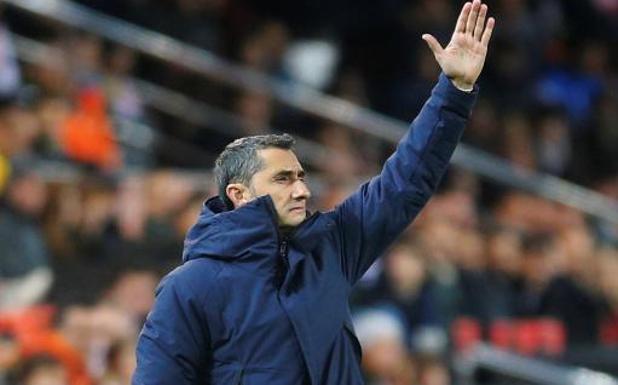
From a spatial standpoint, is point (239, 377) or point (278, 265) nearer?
point (239, 377)

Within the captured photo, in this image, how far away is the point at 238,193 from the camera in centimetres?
430

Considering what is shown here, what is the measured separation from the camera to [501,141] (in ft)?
40.0

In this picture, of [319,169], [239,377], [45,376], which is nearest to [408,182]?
[239,377]

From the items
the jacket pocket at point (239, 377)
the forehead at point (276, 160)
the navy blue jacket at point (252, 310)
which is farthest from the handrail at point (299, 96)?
the jacket pocket at point (239, 377)

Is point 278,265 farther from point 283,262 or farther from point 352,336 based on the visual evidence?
point 352,336

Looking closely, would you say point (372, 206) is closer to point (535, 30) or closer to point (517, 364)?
point (517, 364)

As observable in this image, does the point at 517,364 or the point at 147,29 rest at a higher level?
the point at 147,29

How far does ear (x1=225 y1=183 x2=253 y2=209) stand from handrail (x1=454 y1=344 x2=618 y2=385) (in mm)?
4740

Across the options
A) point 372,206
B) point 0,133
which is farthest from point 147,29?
point 372,206

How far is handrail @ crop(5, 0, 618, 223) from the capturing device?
1009 cm

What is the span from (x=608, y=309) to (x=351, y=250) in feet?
20.3

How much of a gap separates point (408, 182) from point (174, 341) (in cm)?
78

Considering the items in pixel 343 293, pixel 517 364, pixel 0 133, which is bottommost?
pixel 517 364

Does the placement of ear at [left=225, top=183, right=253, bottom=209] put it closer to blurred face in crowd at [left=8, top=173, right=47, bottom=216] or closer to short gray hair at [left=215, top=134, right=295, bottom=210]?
short gray hair at [left=215, top=134, right=295, bottom=210]
